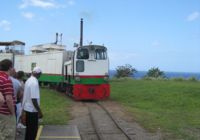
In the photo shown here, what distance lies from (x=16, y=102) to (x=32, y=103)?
65 cm

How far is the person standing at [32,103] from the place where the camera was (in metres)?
10.8

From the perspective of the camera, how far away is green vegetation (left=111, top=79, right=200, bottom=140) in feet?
53.3

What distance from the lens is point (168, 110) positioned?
78.9 ft

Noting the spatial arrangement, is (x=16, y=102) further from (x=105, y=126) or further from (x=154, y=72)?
(x=154, y=72)

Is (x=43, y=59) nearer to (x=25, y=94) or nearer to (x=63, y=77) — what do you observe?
(x=63, y=77)

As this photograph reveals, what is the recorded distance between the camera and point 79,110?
77.1ft

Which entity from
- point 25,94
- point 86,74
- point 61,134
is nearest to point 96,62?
point 86,74

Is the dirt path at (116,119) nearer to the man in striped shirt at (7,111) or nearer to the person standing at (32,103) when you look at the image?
the person standing at (32,103)

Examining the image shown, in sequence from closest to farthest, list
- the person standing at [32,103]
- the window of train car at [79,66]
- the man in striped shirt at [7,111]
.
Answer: the man in striped shirt at [7,111]
the person standing at [32,103]
the window of train car at [79,66]

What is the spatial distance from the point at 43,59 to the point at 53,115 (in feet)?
74.5

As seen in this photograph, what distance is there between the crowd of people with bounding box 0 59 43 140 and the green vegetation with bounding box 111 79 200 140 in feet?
16.1

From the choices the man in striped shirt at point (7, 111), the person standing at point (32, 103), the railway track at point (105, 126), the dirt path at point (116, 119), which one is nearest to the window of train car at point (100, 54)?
the dirt path at point (116, 119)

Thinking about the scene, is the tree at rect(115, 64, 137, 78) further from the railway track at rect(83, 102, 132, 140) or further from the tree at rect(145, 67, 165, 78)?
the railway track at rect(83, 102, 132, 140)

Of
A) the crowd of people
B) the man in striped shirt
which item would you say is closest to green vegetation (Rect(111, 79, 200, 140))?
the crowd of people
